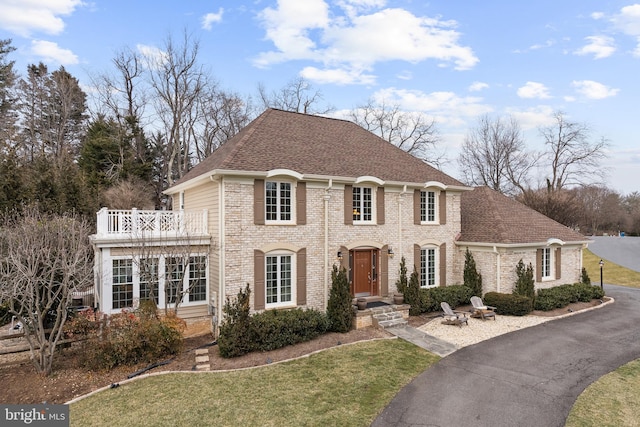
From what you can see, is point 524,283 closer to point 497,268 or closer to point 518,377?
point 497,268

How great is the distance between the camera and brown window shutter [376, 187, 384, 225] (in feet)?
52.4

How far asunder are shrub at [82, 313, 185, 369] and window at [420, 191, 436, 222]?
1252 centimetres

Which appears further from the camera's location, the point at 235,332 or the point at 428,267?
the point at 428,267

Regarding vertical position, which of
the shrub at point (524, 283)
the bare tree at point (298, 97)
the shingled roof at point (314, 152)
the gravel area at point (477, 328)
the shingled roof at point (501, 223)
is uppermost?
the bare tree at point (298, 97)

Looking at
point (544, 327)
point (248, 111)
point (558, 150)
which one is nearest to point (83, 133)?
point (248, 111)

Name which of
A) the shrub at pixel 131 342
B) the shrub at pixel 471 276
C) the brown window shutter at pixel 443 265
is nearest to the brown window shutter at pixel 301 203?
the shrub at pixel 131 342

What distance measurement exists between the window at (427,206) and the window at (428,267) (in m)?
1.59

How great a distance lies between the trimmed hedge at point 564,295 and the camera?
55.1 ft

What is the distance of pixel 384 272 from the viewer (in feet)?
52.6

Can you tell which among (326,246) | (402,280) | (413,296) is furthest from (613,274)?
(326,246)

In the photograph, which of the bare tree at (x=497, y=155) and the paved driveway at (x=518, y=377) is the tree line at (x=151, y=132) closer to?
the bare tree at (x=497, y=155)

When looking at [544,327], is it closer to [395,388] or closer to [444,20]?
[395,388]

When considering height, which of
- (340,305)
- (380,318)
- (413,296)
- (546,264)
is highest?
(546,264)

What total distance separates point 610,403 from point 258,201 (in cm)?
1177
